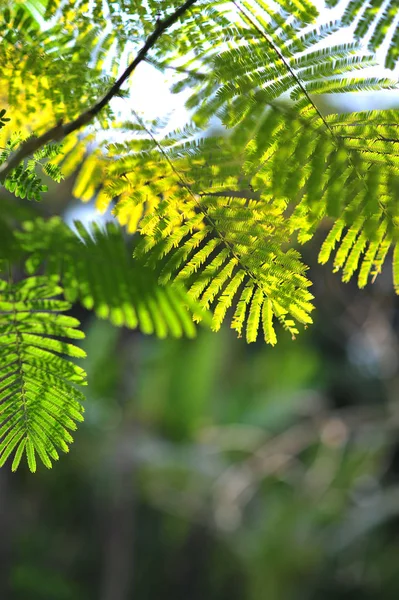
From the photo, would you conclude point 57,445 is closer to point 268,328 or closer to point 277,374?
point 268,328

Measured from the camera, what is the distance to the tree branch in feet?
1.29

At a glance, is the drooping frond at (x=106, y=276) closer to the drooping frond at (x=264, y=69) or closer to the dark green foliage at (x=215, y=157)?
the dark green foliage at (x=215, y=157)

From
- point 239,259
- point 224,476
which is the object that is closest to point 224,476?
point 224,476

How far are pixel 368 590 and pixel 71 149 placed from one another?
704cm

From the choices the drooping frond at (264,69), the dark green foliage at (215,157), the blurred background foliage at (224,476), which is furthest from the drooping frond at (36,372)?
the blurred background foliage at (224,476)

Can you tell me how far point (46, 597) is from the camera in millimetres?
7500

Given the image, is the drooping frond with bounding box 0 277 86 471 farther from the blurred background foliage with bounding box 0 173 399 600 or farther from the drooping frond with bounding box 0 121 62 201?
the blurred background foliage with bounding box 0 173 399 600

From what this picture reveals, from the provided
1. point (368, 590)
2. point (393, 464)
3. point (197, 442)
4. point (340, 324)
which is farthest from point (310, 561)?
point (340, 324)

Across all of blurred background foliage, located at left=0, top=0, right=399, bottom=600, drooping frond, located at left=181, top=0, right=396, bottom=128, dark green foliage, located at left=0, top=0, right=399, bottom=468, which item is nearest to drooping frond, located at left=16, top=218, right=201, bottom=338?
dark green foliage, located at left=0, top=0, right=399, bottom=468

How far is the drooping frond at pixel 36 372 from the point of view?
397 mm

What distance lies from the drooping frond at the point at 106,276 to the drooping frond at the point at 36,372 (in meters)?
0.02

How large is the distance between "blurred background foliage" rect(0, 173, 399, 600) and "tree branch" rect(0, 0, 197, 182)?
5.52 meters

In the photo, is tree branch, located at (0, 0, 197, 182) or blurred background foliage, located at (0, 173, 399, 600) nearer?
tree branch, located at (0, 0, 197, 182)

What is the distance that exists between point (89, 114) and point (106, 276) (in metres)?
0.11
